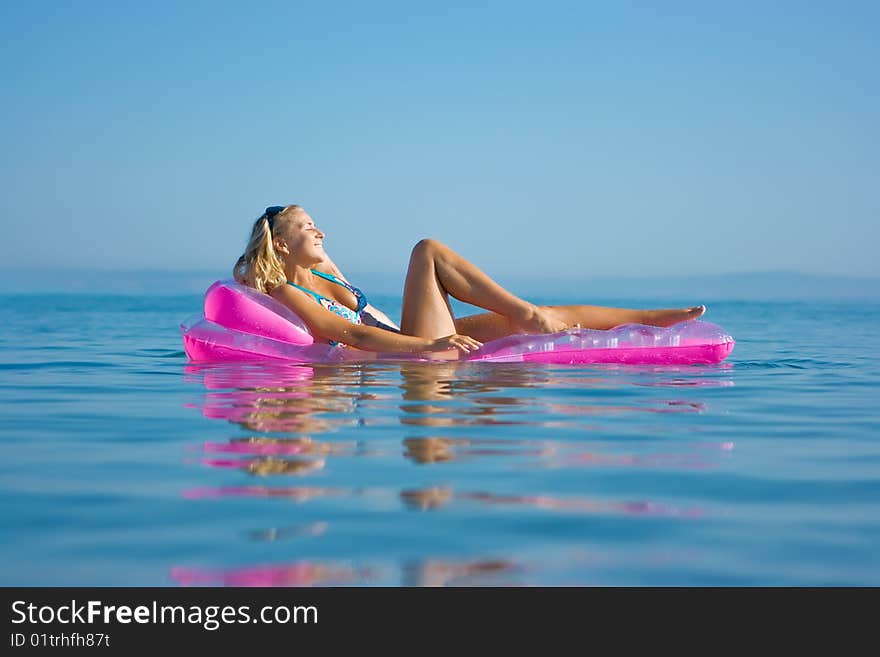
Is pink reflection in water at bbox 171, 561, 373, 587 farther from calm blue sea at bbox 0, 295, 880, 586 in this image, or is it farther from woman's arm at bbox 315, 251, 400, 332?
woman's arm at bbox 315, 251, 400, 332

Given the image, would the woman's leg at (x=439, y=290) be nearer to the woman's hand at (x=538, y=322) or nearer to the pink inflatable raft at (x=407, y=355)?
the woman's hand at (x=538, y=322)

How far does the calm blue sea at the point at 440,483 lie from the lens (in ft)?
7.74

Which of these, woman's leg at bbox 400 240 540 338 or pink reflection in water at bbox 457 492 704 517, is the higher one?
woman's leg at bbox 400 240 540 338

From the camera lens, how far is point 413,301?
6.76 m

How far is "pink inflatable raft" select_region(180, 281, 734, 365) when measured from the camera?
6.90m

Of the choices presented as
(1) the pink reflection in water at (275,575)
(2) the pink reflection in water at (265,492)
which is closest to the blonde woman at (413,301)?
(2) the pink reflection in water at (265,492)

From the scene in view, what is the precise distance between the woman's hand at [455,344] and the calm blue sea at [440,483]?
29 centimetres

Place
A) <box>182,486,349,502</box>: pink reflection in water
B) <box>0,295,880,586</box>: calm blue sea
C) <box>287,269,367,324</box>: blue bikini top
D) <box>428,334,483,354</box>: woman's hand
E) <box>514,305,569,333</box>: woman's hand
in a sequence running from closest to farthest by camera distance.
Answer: <box>0,295,880,586</box>: calm blue sea, <box>182,486,349,502</box>: pink reflection in water, <box>428,334,483,354</box>: woman's hand, <box>514,305,569,333</box>: woman's hand, <box>287,269,367,324</box>: blue bikini top

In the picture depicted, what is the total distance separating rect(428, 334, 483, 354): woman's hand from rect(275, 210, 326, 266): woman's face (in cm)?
117

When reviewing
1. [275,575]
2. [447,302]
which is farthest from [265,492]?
[447,302]

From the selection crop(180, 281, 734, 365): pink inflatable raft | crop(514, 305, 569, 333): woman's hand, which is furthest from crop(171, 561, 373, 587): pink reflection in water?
crop(514, 305, 569, 333): woman's hand
